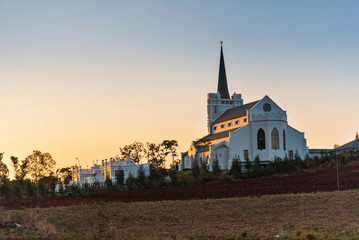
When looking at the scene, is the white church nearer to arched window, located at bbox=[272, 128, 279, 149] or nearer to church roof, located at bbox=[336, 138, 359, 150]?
arched window, located at bbox=[272, 128, 279, 149]

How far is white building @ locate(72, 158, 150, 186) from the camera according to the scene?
5882 centimetres

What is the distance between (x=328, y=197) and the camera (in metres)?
28.6

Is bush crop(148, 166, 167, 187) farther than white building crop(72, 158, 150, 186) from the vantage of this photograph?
No

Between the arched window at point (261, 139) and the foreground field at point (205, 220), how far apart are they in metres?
35.8

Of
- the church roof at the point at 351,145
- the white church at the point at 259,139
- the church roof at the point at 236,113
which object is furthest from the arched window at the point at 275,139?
the church roof at the point at 351,145

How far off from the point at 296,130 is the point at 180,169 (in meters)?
20.0

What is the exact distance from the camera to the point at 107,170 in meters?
60.4

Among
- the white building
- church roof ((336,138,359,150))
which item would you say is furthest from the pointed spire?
the white building

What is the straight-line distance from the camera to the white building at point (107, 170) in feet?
193

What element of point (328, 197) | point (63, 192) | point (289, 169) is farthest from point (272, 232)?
point (289, 169)

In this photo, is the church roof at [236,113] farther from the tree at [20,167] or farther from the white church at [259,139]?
the tree at [20,167]

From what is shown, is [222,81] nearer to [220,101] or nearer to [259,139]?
[220,101]

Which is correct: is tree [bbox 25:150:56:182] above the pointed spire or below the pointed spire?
below

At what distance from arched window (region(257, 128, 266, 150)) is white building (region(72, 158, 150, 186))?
51.6 ft
